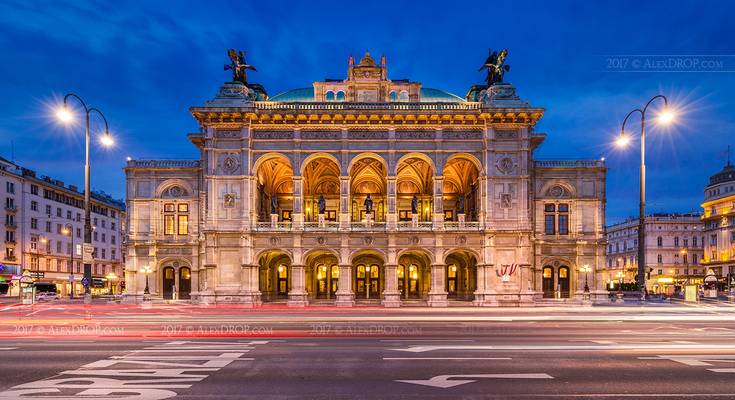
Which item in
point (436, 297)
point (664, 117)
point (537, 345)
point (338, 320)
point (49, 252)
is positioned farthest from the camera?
point (49, 252)

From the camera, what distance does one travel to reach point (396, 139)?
49.9 m

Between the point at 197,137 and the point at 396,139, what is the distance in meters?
18.5

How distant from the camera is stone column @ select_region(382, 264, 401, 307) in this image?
4803 centimetres

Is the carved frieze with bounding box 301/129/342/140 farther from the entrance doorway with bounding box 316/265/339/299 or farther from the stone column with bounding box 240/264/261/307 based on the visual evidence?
the entrance doorway with bounding box 316/265/339/299

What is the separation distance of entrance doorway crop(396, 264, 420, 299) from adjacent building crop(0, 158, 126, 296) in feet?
122

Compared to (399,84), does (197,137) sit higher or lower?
lower

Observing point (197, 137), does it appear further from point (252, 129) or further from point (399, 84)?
point (399, 84)

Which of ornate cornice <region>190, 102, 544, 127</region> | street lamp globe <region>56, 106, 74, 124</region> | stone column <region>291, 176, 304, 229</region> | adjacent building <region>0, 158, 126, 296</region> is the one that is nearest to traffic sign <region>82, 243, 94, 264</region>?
street lamp globe <region>56, 106, 74, 124</region>

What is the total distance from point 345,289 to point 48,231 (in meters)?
55.5

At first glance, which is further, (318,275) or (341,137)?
(318,275)

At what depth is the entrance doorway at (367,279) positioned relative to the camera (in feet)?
193

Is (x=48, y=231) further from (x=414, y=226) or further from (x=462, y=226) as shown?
(x=462, y=226)

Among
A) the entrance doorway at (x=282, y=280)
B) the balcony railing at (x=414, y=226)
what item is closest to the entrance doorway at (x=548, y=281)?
the balcony railing at (x=414, y=226)

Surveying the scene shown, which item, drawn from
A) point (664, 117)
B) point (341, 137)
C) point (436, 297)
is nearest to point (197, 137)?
point (341, 137)
